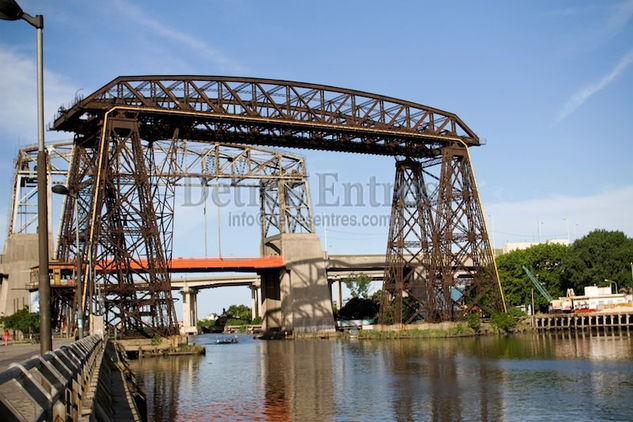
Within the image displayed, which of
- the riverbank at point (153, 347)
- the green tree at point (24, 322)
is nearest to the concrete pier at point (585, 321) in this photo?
the riverbank at point (153, 347)

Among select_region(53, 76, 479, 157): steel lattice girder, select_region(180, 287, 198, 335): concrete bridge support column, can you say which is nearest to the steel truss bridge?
select_region(53, 76, 479, 157): steel lattice girder

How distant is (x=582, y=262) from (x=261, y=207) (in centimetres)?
4212

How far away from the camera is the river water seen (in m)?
29.3

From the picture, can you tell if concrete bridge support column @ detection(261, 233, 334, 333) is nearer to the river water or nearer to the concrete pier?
the concrete pier

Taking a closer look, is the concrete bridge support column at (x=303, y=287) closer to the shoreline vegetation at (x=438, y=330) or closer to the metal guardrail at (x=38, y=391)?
the shoreline vegetation at (x=438, y=330)

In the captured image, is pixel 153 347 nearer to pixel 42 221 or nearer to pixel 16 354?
pixel 16 354

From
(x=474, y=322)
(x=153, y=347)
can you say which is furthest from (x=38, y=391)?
(x=474, y=322)

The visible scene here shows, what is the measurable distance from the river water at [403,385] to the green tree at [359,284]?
58157 mm

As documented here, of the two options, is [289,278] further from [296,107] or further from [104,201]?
[104,201]

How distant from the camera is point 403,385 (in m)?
38.2

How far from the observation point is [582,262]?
323 ft

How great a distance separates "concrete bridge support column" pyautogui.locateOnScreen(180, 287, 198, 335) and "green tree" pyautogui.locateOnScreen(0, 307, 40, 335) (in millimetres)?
81978

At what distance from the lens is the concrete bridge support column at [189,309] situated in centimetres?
15312

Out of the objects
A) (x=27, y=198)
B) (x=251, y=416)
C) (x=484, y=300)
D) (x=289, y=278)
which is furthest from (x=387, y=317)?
(x=251, y=416)
